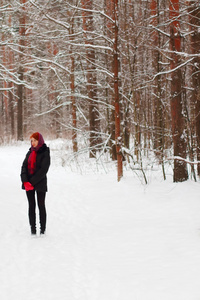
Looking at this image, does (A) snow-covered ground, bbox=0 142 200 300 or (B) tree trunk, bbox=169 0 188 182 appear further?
(B) tree trunk, bbox=169 0 188 182

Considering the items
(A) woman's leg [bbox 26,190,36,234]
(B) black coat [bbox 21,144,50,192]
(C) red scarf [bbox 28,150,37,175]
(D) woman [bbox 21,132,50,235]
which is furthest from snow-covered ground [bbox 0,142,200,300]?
(C) red scarf [bbox 28,150,37,175]

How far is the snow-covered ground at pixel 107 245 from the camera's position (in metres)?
3.68

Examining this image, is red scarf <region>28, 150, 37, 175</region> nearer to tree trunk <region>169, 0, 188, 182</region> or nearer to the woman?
the woman

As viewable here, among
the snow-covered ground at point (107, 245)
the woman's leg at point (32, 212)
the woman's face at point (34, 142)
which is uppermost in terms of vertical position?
the woman's face at point (34, 142)

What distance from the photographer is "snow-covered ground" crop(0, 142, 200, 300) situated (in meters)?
3.68

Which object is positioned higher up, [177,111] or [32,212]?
[177,111]

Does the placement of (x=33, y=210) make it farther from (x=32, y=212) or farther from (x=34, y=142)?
(x=34, y=142)

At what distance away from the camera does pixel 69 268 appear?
429cm

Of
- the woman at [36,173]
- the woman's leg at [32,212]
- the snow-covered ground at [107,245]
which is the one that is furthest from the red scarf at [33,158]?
the snow-covered ground at [107,245]

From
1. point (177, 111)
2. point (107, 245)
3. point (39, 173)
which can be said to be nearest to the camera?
point (107, 245)

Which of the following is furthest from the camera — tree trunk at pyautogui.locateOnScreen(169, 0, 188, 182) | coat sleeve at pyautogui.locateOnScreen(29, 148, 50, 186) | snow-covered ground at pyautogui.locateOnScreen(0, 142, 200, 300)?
tree trunk at pyautogui.locateOnScreen(169, 0, 188, 182)

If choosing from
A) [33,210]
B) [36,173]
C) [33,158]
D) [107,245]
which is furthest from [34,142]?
[107,245]

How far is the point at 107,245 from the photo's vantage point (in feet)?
17.0

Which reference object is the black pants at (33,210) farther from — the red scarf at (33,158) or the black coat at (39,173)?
the red scarf at (33,158)
